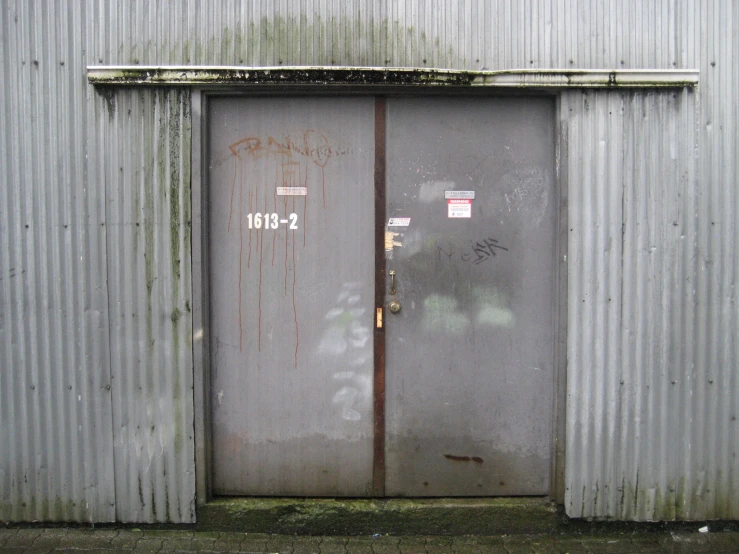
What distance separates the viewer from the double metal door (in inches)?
155

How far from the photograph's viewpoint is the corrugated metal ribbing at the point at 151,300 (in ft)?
12.5

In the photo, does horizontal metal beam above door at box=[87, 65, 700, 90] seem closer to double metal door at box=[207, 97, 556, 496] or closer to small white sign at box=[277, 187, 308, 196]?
double metal door at box=[207, 97, 556, 496]

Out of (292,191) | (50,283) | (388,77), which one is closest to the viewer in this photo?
(388,77)

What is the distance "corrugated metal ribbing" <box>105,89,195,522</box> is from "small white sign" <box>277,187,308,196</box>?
0.60 meters

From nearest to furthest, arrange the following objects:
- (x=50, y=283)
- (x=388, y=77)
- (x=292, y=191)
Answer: (x=388, y=77), (x=50, y=283), (x=292, y=191)

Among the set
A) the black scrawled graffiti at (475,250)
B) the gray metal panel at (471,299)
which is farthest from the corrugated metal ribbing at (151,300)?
the black scrawled graffiti at (475,250)

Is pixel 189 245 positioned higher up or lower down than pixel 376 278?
higher up

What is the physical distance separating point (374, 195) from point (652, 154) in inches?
71.9

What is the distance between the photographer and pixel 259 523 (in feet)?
12.8

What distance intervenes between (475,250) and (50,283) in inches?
111

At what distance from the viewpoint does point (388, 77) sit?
373 centimetres

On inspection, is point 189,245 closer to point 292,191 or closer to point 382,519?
point 292,191

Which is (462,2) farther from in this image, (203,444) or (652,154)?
(203,444)

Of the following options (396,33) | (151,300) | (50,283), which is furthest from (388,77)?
(50,283)
